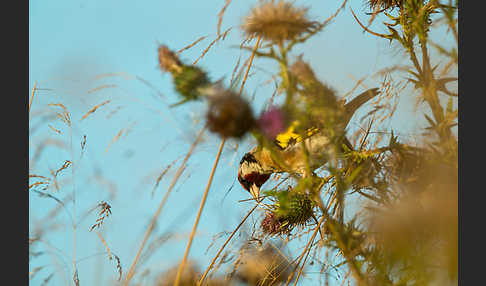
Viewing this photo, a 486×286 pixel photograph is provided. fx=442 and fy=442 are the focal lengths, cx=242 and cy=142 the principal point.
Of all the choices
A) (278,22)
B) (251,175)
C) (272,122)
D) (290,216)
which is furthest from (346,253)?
(251,175)

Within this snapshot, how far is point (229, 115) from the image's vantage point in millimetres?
441

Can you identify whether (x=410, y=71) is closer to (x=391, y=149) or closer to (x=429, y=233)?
(x=391, y=149)

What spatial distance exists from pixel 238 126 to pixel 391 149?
434mm

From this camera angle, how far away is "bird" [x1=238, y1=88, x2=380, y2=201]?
732 millimetres

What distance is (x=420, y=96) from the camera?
77cm

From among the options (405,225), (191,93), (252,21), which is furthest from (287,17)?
(405,225)

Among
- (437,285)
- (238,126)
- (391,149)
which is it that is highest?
(391,149)

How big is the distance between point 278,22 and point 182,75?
0.13 m

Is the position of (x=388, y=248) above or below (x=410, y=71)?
below

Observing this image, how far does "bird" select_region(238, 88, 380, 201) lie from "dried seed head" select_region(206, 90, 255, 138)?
8 cm

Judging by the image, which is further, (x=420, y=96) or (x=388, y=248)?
(x=420, y=96)

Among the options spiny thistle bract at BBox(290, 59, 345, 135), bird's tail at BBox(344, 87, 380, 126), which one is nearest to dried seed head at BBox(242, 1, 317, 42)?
spiny thistle bract at BBox(290, 59, 345, 135)

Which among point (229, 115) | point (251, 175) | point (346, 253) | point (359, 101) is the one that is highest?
point (251, 175)

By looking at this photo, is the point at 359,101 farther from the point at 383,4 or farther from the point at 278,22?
the point at 278,22
